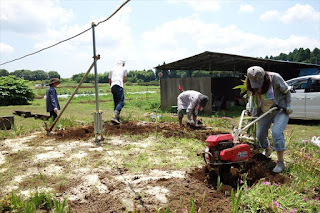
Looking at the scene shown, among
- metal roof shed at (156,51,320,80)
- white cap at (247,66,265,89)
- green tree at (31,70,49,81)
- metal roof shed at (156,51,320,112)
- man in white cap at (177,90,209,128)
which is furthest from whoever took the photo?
green tree at (31,70,49,81)

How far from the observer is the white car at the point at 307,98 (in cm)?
821

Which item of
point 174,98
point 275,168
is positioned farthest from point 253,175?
point 174,98

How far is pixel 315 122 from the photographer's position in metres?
9.09

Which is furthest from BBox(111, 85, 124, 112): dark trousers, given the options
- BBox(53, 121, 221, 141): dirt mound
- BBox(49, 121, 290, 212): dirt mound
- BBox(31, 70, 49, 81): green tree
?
BBox(31, 70, 49, 81): green tree

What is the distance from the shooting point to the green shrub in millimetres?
17859

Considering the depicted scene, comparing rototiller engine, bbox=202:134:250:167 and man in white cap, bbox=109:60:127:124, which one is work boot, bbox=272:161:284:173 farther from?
man in white cap, bbox=109:60:127:124

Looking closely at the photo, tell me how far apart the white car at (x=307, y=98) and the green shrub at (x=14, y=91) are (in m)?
17.4

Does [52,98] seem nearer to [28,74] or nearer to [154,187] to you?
[154,187]

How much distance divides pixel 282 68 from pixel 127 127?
17.7 meters

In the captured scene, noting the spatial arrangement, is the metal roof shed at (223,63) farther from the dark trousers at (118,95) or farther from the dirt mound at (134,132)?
the dirt mound at (134,132)

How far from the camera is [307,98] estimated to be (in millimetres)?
8391

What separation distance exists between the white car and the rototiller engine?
6.18m

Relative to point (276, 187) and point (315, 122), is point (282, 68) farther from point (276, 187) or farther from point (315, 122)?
point (276, 187)

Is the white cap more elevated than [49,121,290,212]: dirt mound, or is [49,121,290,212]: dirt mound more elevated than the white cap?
the white cap
